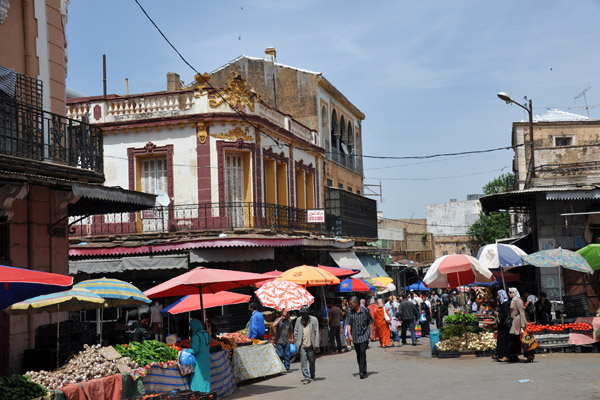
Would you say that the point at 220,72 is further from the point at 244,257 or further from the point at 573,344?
the point at 573,344

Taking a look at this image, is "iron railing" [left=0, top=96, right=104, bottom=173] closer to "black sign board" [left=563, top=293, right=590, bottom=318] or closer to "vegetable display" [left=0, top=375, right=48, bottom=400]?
"vegetable display" [left=0, top=375, right=48, bottom=400]

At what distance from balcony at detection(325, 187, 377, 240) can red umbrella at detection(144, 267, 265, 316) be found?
16.6 m

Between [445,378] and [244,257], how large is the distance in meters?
10.0

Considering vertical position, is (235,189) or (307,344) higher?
(235,189)

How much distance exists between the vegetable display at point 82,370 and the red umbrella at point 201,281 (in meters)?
2.12

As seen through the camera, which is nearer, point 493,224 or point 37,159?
point 37,159

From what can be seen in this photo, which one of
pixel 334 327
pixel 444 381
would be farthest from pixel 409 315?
pixel 444 381

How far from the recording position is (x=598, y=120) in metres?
34.9

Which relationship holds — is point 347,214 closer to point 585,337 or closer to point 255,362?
point 585,337

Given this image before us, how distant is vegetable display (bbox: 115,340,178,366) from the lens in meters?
11.4

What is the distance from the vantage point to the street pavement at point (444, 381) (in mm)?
11398

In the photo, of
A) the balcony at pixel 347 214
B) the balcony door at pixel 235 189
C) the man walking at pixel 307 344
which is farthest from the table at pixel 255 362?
the balcony at pixel 347 214

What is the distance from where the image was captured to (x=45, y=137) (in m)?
12.8

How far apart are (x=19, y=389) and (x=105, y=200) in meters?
5.23
